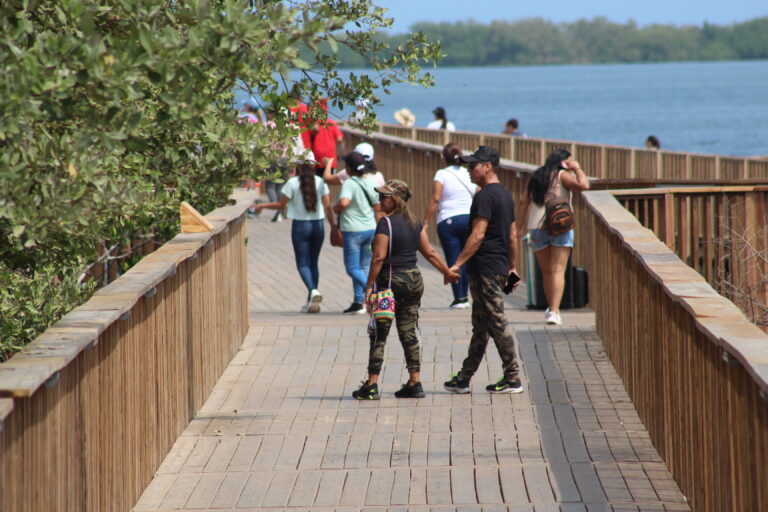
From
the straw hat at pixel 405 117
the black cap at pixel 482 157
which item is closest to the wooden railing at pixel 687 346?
the black cap at pixel 482 157

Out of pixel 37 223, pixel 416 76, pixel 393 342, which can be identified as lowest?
pixel 393 342

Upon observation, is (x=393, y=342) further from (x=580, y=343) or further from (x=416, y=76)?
(x=416, y=76)

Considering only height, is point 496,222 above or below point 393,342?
above

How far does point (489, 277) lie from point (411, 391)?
93cm

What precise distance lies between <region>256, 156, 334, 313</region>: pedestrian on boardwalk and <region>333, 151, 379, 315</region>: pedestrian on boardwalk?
38cm

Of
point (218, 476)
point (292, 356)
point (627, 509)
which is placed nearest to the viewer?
point (627, 509)

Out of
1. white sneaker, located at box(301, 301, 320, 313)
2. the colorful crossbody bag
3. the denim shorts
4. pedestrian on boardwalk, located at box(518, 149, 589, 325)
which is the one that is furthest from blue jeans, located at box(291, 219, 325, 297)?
the colorful crossbody bag

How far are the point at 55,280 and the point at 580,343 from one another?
417 cm

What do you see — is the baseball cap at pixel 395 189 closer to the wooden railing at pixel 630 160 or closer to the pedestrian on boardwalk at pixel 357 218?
Result: the pedestrian on boardwalk at pixel 357 218

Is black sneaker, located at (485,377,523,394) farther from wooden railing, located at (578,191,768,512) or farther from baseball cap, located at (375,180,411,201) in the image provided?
baseball cap, located at (375,180,411,201)

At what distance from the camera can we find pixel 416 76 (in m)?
7.16

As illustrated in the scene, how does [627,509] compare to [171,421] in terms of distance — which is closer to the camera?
[627,509]

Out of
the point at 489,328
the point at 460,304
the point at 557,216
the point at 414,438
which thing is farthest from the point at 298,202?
the point at 414,438

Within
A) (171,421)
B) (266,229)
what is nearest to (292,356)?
(171,421)
